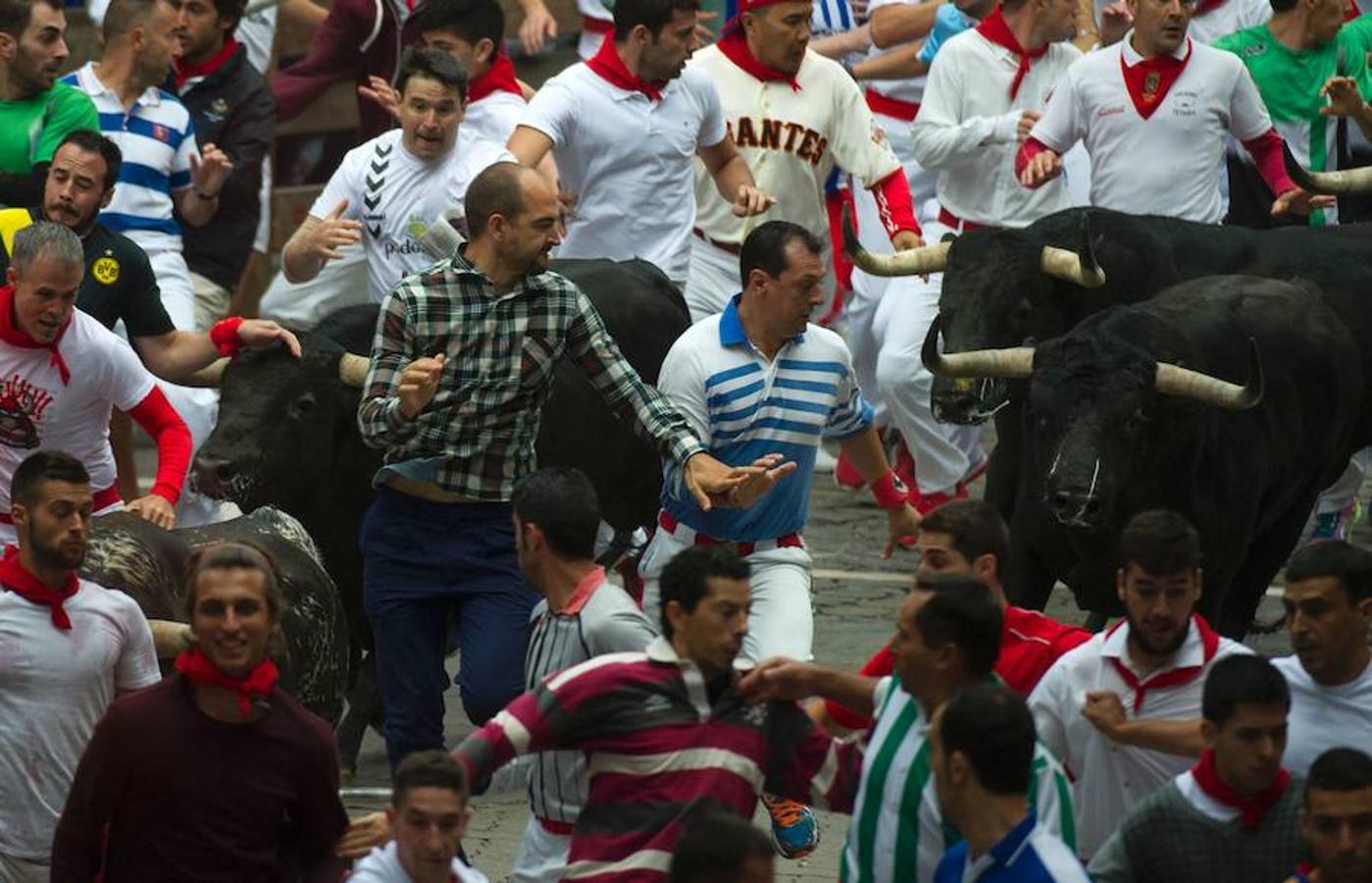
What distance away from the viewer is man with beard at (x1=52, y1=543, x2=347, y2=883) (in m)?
7.23

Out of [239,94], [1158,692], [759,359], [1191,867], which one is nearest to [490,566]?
[759,359]

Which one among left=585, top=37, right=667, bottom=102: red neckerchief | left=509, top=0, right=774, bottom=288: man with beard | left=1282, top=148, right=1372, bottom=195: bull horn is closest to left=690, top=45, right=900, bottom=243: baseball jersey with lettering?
left=509, top=0, right=774, bottom=288: man with beard

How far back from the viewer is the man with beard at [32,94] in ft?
40.0

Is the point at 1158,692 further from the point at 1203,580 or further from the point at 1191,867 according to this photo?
the point at 1203,580

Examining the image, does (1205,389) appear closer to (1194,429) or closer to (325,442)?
(1194,429)

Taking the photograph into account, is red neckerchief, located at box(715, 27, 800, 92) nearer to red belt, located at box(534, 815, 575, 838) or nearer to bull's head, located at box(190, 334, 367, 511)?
bull's head, located at box(190, 334, 367, 511)

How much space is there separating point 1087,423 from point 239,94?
5030 millimetres

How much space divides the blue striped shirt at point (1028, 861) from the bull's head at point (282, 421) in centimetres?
503

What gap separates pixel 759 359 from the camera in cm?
1009

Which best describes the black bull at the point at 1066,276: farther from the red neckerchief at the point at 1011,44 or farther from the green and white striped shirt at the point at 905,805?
the green and white striped shirt at the point at 905,805

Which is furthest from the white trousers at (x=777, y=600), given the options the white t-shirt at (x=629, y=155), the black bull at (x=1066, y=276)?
the white t-shirt at (x=629, y=155)

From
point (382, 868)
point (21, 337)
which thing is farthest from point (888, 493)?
point (382, 868)

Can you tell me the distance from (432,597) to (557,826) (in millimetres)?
1832

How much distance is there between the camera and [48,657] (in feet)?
26.6
